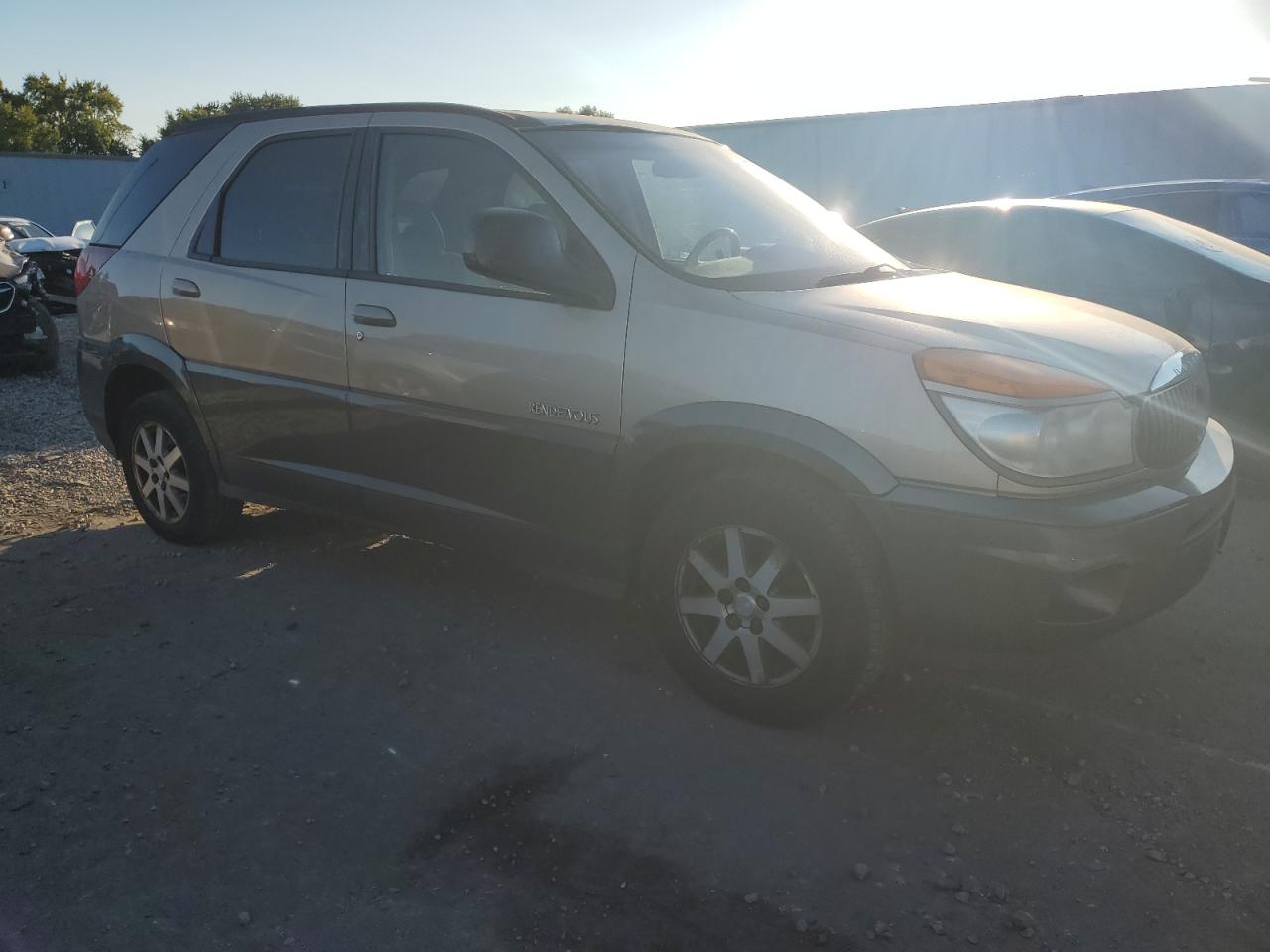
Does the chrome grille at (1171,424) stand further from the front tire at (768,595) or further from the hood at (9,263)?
the hood at (9,263)

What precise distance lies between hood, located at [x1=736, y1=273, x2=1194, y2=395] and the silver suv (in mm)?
17

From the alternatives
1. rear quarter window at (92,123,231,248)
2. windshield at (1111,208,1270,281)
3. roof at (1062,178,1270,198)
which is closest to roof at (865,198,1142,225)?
windshield at (1111,208,1270,281)

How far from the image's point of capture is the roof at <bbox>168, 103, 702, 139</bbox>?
4.01 metres

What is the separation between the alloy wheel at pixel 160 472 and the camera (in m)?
5.16

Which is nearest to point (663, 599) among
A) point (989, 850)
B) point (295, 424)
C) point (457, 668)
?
point (457, 668)

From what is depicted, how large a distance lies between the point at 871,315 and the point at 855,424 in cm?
39

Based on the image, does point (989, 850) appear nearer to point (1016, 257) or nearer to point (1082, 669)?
point (1082, 669)

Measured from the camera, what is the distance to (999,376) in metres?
3.02

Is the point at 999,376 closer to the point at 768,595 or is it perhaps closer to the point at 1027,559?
the point at 1027,559

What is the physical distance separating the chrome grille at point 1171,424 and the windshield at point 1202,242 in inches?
108

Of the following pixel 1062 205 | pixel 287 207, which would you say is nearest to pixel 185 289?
pixel 287 207

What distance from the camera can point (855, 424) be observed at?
3137 millimetres

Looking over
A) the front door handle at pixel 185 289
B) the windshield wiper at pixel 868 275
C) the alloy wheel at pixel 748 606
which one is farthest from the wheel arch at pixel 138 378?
the windshield wiper at pixel 868 275

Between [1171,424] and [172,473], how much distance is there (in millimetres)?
4293
